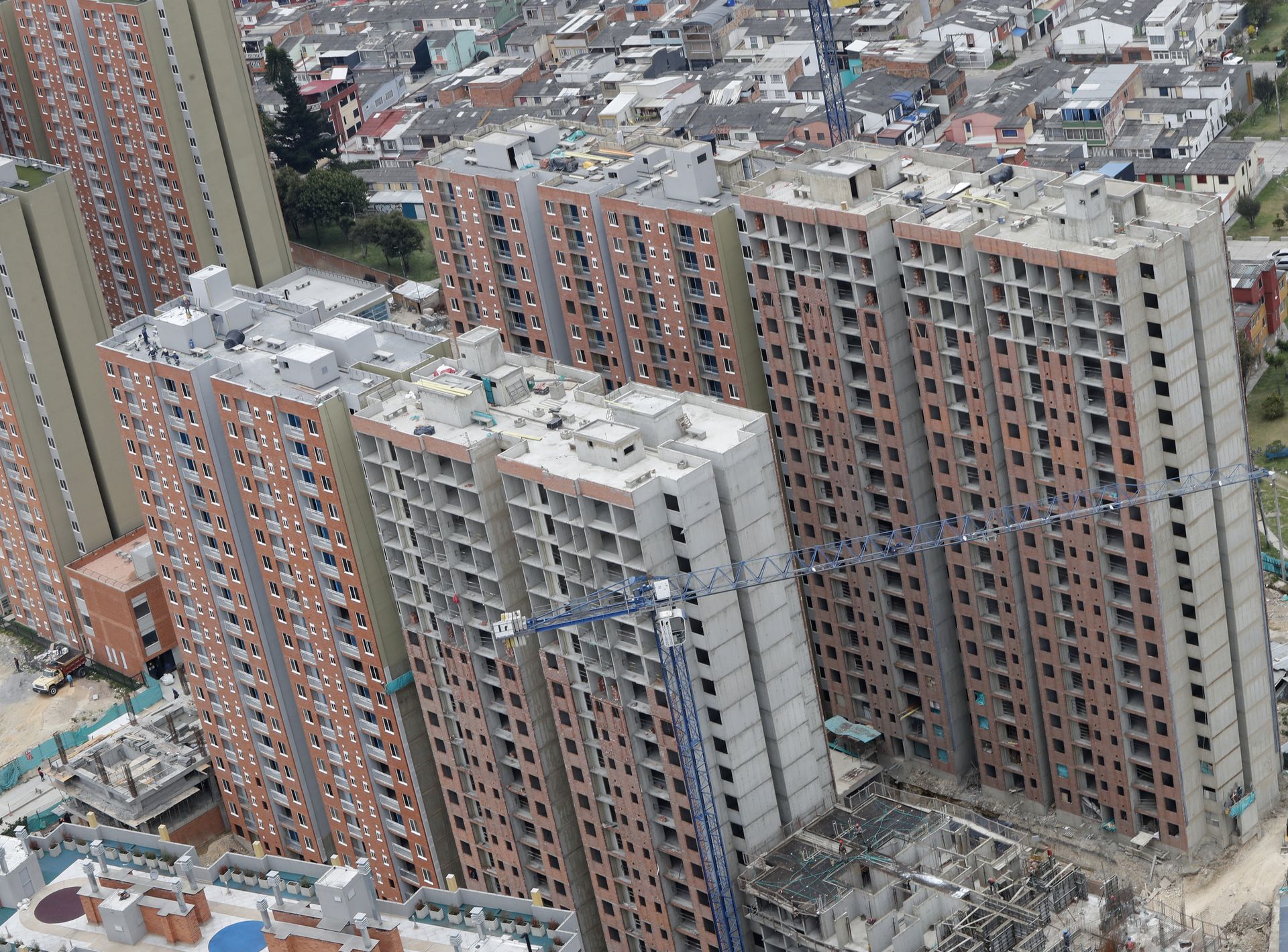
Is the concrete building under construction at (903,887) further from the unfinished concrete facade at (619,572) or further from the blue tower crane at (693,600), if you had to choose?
the unfinished concrete facade at (619,572)

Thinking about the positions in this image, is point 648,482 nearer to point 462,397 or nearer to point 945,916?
point 462,397

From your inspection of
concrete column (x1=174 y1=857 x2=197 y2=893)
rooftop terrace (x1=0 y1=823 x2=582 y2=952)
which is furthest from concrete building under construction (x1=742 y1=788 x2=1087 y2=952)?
concrete column (x1=174 y1=857 x2=197 y2=893)

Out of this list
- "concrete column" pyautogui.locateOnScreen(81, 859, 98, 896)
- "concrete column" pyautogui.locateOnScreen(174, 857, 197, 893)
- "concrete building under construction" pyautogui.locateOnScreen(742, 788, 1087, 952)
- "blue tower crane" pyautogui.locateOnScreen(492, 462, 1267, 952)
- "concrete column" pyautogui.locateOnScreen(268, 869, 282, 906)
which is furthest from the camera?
"concrete building under construction" pyautogui.locateOnScreen(742, 788, 1087, 952)

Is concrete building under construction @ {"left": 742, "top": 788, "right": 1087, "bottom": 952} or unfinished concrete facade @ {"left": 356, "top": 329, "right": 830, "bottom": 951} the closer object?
unfinished concrete facade @ {"left": 356, "top": 329, "right": 830, "bottom": 951}

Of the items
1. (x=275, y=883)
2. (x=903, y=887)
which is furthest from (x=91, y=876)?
(x=903, y=887)

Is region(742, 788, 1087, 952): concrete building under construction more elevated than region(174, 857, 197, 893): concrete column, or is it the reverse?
region(174, 857, 197, 893): concrete column

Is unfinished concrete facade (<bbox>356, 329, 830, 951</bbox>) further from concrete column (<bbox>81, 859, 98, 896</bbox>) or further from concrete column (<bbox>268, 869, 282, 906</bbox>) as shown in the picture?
concrete column (<bbox>81, 859, 98, 896</bbox>)

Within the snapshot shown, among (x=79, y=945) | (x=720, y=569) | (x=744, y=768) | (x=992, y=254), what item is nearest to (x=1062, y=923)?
(x=744, y=768)
